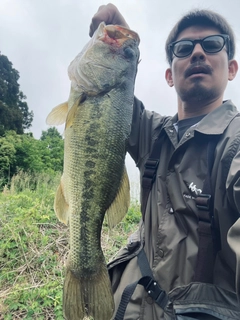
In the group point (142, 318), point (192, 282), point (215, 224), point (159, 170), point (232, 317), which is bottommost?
point (142, 318)

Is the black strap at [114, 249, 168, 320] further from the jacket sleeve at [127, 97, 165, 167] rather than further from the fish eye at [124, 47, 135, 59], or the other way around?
the fish eye at [124, 47, 135, 59]

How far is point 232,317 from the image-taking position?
150cm

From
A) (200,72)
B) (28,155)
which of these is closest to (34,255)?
(200,72)

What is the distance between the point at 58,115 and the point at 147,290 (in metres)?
1.21

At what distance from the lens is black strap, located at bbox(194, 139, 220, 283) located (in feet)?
5.30

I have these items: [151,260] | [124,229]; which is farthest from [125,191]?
[124,229]

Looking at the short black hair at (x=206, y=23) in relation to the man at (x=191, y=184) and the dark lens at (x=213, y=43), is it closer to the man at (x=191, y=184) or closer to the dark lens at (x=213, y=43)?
the man at (x=191, y=184)

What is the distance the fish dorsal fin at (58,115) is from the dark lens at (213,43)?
3.80ft

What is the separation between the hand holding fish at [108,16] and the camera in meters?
2.30

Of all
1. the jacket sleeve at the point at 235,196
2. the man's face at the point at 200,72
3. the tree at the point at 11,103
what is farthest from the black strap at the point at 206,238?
the tree at the point at 11,103

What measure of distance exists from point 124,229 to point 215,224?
392 cm

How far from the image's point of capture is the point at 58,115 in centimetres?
213

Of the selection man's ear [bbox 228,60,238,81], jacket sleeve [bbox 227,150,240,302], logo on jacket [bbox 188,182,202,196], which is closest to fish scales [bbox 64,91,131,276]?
logo on jacket [bbox 188,182,202,196]

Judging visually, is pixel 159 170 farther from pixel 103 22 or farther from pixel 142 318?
pixel 103 22
